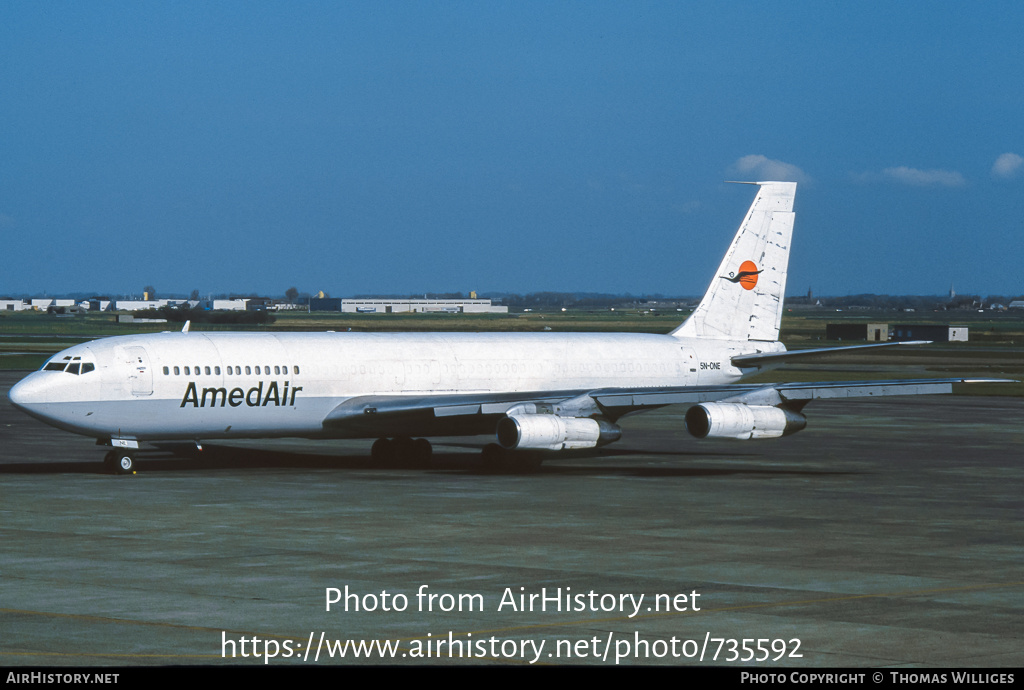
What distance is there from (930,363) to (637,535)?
94.3 meters

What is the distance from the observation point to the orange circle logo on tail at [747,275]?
52.0 m

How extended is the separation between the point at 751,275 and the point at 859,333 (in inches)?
5205

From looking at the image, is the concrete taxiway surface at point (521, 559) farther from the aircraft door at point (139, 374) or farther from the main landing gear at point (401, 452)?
the aircraft door at point (139, 374)

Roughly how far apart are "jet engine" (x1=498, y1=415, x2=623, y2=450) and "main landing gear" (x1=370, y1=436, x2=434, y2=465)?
5691 millimetres

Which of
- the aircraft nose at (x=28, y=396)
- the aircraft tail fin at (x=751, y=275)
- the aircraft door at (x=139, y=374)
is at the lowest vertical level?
the aircraft nose at (x=28, y=396)

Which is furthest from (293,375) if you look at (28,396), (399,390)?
(28,396)

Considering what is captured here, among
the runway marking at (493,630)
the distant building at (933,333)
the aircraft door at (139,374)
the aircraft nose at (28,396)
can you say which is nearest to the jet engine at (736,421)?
the aircraft door at (139,374)

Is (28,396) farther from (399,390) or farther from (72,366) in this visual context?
(399,390)

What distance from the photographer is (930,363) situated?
117500 millimetres

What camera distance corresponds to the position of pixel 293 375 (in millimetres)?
42406

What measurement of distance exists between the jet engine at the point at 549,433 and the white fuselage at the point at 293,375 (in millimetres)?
4675

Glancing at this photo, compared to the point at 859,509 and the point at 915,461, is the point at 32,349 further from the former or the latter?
the point at 859,509

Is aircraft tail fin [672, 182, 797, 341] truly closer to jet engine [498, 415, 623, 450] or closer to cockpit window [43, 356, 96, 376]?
jet engine [498, 415, 623, 450]
